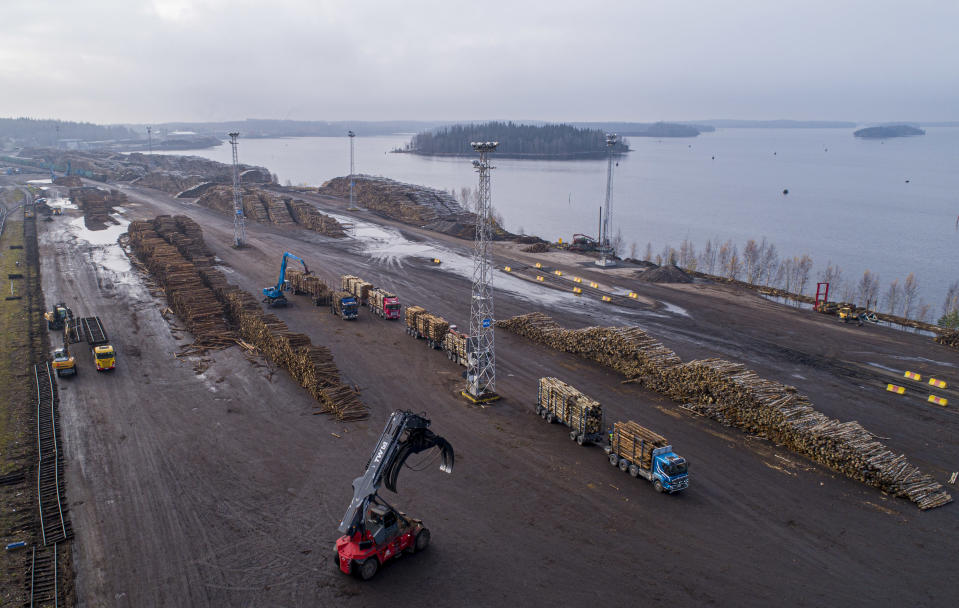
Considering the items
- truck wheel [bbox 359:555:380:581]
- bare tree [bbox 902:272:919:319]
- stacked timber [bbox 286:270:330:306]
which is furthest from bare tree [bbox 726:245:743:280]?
truck wheel [bbox 359:555:380:581]

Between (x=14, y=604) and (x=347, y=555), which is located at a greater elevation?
(x=347, y=555)

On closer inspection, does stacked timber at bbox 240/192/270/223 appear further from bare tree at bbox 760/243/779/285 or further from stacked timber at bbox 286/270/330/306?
bare tree at bbox 760/243/779/285

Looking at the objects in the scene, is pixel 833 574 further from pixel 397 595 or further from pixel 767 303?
pixel 767 303

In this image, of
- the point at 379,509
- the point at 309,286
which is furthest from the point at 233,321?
the point at 379,509

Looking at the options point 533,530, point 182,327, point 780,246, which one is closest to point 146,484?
point 533,530

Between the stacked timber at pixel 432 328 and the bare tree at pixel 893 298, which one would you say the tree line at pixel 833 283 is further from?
the stacked timber at pixel 432 328

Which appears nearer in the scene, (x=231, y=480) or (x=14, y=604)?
(x=14, y=604)

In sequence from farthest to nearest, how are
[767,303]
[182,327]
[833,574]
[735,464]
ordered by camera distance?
Answer: 1. [767,303]
2. [182,327]
3. [735,464]
4. [833,574]
